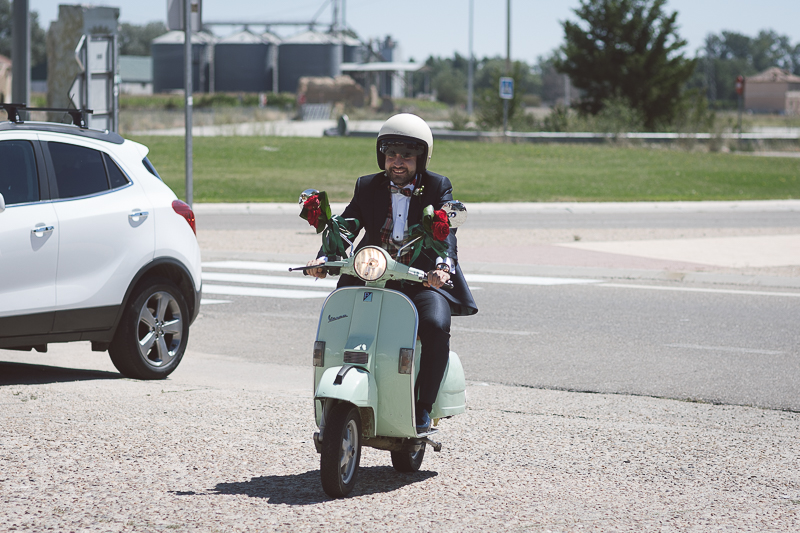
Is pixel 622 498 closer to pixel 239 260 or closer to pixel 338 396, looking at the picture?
pixel 338 396

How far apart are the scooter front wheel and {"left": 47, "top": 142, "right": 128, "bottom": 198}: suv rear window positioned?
330cm

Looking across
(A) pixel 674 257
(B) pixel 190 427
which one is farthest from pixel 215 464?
(A) pixel 674 257

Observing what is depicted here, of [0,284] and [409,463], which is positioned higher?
[0,284]

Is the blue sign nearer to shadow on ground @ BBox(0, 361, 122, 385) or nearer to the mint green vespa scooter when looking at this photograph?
shadow on ground @ BBox(0, 361, 122, 385)

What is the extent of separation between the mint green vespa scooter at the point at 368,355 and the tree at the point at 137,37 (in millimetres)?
172832

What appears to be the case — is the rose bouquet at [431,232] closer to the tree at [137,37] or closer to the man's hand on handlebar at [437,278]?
the man's hand on handlebar at [437,278]

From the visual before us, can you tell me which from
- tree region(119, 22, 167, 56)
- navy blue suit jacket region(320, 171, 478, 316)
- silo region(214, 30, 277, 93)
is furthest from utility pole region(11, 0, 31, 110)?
tree region(119, 22, 167, 56)

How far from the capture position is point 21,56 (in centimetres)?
1327

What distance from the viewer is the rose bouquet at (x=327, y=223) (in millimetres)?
4719

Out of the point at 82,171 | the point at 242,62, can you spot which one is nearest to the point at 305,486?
the point at 82,171

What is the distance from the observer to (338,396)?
4414 millimetres

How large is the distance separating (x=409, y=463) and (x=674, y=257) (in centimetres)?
1050

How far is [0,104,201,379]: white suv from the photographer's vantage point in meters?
Answer: 6.71

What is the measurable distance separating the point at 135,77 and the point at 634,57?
88596mm
